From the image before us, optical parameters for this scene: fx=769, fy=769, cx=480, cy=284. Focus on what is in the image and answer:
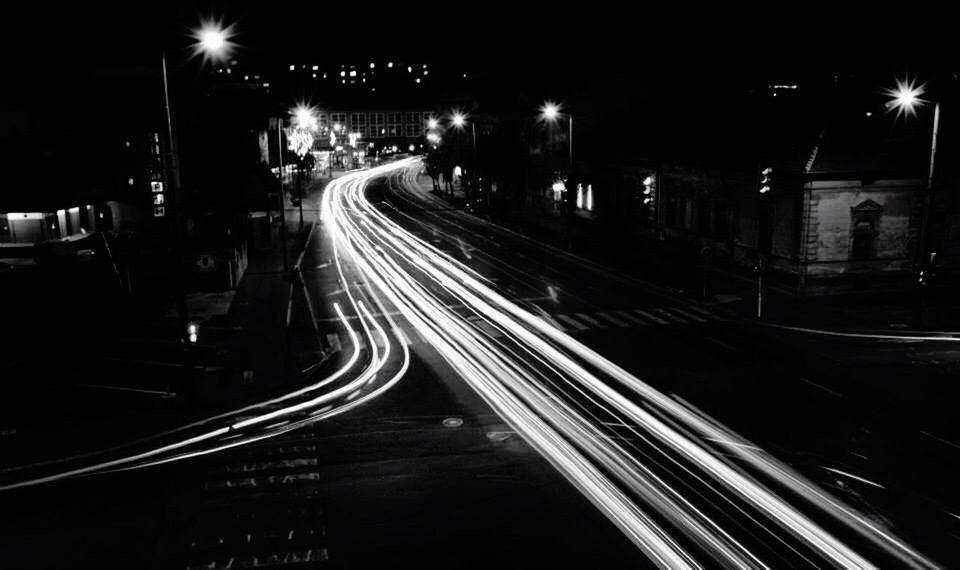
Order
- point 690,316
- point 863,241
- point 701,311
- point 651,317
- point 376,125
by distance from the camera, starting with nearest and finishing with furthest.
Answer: point 651,317 → point 690,316 → point 701,311 → point 863,241 → point 376,125

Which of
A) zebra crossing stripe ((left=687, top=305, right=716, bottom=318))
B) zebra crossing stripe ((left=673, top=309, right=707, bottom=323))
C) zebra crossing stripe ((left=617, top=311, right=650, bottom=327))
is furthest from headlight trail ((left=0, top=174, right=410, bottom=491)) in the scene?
zebra crossing stripe ((left=687, top=305, right=716, bottom=318))

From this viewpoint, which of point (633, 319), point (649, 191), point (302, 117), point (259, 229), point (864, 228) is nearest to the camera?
point (633, 319)

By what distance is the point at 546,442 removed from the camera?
52.3ft

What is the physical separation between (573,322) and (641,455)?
12.4 m

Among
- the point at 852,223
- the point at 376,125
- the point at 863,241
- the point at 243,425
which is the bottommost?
the point at 243,425

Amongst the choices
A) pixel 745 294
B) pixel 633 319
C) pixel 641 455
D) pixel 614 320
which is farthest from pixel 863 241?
pixel 641 455

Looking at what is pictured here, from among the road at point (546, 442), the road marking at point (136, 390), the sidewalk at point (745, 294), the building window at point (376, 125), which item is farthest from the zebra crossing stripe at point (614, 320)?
the building window at point (376, 125)

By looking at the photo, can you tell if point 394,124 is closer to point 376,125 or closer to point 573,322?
point 376,125

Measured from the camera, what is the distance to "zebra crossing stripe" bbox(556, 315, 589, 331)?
26.3 metres

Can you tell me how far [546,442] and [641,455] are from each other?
6.59 feet

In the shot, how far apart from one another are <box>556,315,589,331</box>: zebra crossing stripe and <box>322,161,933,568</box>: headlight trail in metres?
0.96

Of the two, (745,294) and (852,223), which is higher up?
(852,223)

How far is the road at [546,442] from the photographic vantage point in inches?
469

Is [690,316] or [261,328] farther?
[690,316]
